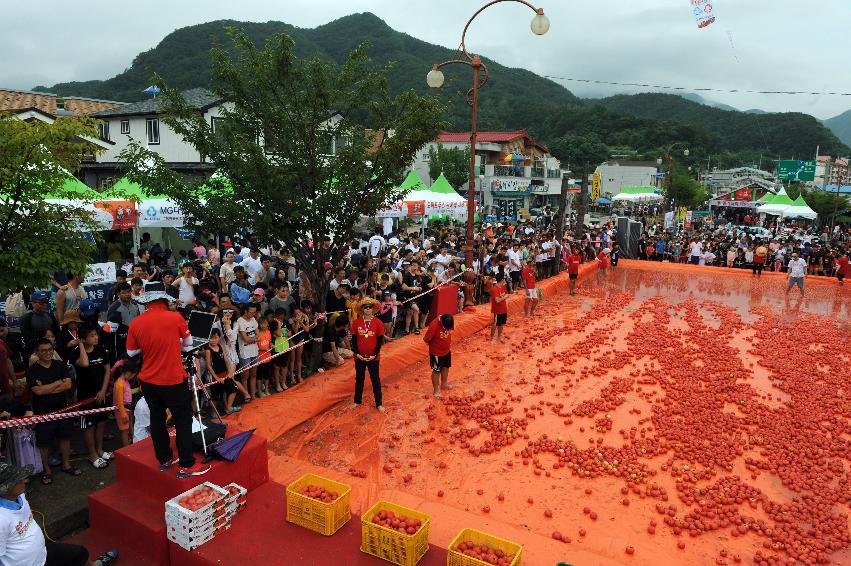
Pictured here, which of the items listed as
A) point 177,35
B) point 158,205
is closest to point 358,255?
point 158,205

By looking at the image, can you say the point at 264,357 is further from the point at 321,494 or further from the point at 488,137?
the point at 488,137

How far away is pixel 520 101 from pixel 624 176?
27052 mm

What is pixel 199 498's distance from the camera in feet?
15.9

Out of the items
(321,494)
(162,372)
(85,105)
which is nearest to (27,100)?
(85,105)

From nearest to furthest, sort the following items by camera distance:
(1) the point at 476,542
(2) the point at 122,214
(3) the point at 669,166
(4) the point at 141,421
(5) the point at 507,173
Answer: (1) the point at 476,542 < (4) the point at 141,421 < (2) the point at 122,214 < (5) the point at 507,173 < (3) the point at 669,166

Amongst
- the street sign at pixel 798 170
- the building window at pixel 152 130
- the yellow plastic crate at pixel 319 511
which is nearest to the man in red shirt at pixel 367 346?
the yellow plastic crate at pixel 319 511

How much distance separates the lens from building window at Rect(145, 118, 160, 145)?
28.5 meters

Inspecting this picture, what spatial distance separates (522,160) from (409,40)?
49220mm

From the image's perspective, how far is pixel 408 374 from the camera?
1030cm

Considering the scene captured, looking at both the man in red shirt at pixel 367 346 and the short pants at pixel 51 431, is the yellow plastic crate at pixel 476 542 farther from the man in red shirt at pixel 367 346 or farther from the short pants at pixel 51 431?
the short pants at pixel 51 431

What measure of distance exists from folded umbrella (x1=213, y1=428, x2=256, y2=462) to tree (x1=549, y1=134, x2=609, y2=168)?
81483mm

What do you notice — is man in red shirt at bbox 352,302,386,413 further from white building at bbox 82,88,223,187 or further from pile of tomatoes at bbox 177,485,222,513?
white building at bbox 82,88,223,187

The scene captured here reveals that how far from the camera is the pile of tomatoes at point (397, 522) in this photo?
15.0 feet

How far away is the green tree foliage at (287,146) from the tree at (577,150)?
77213 mm
